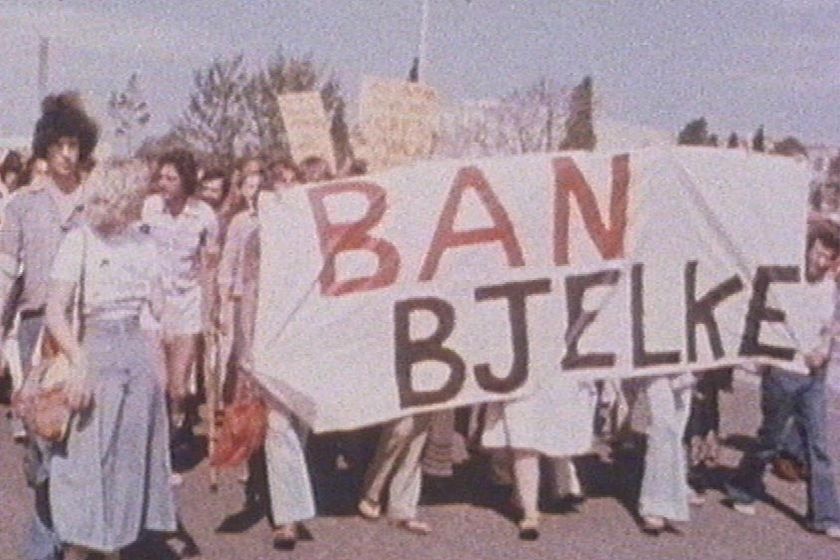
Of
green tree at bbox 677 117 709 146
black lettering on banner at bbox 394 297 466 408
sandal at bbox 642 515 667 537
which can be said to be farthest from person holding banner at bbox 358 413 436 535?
green tree at bbox 677 117 709 146

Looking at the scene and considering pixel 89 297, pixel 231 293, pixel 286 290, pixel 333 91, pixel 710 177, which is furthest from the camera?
pixel 333 91

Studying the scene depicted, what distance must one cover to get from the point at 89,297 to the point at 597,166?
3.10m

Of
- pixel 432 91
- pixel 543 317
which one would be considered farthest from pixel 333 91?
pixel 543 317

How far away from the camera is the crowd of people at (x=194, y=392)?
6.56 metres

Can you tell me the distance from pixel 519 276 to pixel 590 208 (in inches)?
20.3

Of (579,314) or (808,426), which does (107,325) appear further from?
(808,426)

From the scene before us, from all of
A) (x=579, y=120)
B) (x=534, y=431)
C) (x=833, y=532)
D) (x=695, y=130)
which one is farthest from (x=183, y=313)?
(x=695, y=130)

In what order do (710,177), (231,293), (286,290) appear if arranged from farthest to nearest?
(231,293), (710,177), (286,290)

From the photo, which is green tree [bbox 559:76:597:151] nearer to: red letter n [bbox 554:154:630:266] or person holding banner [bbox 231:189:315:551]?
red letter n [bbox 554:154:630:266]

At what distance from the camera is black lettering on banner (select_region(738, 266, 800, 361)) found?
8.86 metres

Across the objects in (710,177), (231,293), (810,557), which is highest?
(710,177)

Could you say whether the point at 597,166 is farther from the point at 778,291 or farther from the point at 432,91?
the point at 432,91

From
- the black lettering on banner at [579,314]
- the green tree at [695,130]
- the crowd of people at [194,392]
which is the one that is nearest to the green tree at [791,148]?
the crowd of people at [194,392]

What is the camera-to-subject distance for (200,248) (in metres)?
9.94
